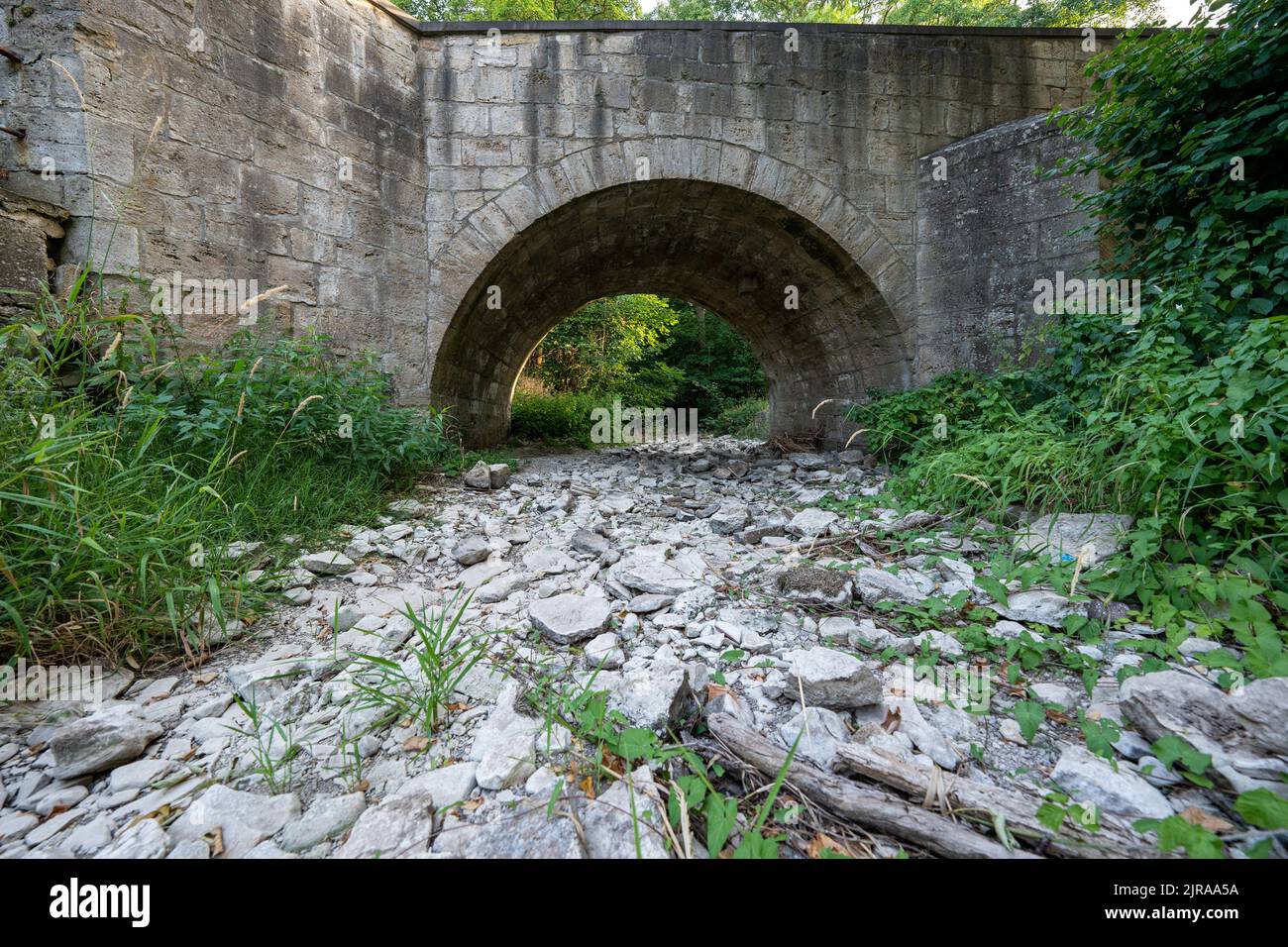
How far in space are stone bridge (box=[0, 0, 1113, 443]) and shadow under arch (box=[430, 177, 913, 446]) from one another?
1.6 inches

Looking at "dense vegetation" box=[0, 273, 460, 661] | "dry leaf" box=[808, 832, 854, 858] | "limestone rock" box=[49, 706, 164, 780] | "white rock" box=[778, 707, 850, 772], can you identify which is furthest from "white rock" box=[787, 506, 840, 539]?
"limestone rock" box=[49, 706, 164, 780]

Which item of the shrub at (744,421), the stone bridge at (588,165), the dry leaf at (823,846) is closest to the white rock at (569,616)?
the dry leaf at (823,846)

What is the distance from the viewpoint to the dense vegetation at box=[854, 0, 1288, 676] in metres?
1.58

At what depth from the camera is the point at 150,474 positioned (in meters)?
1.94

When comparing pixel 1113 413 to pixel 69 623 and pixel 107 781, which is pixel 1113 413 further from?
pixel 69 623

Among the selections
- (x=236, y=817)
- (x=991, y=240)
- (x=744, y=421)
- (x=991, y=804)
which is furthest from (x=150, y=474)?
(x=744, y=421)

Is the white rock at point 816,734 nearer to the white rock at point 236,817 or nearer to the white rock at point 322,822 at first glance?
the white rock at point 322,822

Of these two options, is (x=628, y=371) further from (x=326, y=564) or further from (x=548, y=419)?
(x=326, y=564)

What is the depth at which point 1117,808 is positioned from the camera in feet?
3.07

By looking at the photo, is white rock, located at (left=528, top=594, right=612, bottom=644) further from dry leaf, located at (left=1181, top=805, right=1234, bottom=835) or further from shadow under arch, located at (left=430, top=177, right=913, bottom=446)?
shadow under arch, located at (left=430, top=177, right=913, bottom=446)

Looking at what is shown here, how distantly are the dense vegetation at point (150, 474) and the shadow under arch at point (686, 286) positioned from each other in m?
1.52

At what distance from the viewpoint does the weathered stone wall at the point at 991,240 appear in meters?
3.79

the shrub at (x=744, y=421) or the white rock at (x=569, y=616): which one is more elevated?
the shrub at (x=744, y=421)

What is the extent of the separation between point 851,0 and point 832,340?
41.3 feet
